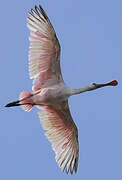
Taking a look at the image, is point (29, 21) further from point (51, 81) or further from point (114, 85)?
point (114, 85)

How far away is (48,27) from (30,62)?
0.78 m

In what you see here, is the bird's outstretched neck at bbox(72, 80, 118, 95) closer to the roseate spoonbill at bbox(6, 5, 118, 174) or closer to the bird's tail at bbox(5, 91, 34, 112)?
the roseate spoonbill at bbox(6, 5, 118, 174)

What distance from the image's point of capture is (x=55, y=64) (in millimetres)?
12711

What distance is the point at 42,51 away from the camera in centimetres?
1266

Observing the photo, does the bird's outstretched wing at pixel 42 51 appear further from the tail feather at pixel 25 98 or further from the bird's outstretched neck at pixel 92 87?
the bird's outstretched neck at pixel 92 87

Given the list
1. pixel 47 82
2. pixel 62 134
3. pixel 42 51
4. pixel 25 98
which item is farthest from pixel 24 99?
pixel 62 134

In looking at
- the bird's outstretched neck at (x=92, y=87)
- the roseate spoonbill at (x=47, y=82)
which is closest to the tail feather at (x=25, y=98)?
the roseate spoonbill at (x=47, y=82)

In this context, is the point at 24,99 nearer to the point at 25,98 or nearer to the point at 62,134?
the point at 25,98

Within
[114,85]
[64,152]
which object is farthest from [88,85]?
[64,152]

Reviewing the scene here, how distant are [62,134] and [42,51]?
192 cm

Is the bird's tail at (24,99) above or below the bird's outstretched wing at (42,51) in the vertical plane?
below

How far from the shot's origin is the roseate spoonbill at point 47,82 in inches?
494

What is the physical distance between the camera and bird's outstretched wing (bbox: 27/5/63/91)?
1252 centimetres

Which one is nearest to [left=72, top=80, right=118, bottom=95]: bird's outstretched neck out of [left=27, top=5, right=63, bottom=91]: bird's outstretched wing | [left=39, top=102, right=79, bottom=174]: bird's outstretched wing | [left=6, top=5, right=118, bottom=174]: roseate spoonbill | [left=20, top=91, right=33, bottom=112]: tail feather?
[left=6, top=5, right=118, bottom=174]: roseate spoonbill
